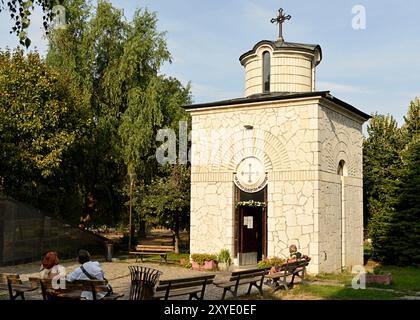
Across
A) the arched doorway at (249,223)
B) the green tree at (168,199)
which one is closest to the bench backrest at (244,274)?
the arched doorway at (249,223)

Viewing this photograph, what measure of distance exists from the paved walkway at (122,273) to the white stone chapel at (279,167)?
1.53 m

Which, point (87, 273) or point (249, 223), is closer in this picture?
point (87, 273)

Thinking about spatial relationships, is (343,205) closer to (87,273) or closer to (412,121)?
(87,273)

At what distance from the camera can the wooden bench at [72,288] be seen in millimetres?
9375

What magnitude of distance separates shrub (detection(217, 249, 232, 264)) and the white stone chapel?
0.26 meters

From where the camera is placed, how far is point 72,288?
9484 millimetres

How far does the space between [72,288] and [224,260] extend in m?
9.81

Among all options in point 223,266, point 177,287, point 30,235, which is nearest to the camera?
point 177,287

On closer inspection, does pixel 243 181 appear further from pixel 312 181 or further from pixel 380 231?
pixel 380 231

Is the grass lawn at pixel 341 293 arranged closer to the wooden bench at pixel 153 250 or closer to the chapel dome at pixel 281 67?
the wooden bench at pixel 153 250

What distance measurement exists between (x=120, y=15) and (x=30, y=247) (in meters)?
13.7

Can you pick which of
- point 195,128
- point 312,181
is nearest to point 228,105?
point 195,128

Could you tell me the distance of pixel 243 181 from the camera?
1920cm

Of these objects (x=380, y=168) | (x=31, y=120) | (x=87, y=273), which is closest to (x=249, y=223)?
(x=31, y=120)
